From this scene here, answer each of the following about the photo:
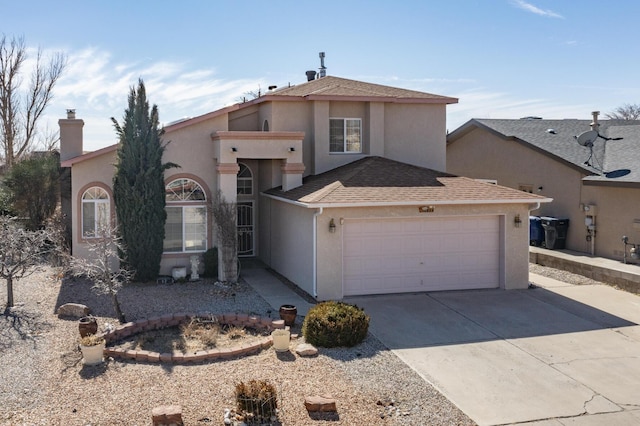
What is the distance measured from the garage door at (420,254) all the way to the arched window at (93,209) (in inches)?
300

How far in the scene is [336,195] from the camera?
14.6m

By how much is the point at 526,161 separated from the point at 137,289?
15145mm

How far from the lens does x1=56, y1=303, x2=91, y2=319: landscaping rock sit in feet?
42.6

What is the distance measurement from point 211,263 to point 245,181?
13.7 ft

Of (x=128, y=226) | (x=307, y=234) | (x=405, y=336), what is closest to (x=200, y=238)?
(x=128, y=226)

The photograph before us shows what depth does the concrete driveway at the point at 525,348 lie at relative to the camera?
28.0 feet

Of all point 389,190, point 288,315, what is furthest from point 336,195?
point 288,315

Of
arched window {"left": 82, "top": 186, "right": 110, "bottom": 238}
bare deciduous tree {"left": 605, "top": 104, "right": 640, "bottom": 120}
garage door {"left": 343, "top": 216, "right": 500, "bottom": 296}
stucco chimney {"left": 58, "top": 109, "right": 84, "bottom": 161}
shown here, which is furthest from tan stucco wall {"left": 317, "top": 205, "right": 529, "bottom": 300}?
bare deciduous tree {"left": 605, "top": 104, "right": 640, "bottom": 120}

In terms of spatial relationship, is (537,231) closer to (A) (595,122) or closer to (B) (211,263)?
(A) (595,122)

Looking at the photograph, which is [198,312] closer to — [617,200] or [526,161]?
[617,200]

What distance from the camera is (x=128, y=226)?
16.5 meters

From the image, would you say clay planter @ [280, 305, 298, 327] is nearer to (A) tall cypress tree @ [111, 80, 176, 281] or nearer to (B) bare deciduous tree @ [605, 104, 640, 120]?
(A) tall cypress tree @ [111, 80, 176, 281]

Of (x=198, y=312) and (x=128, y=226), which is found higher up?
(x=128, y=226)

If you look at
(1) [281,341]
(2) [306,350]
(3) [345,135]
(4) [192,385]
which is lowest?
(4) [192,385]
